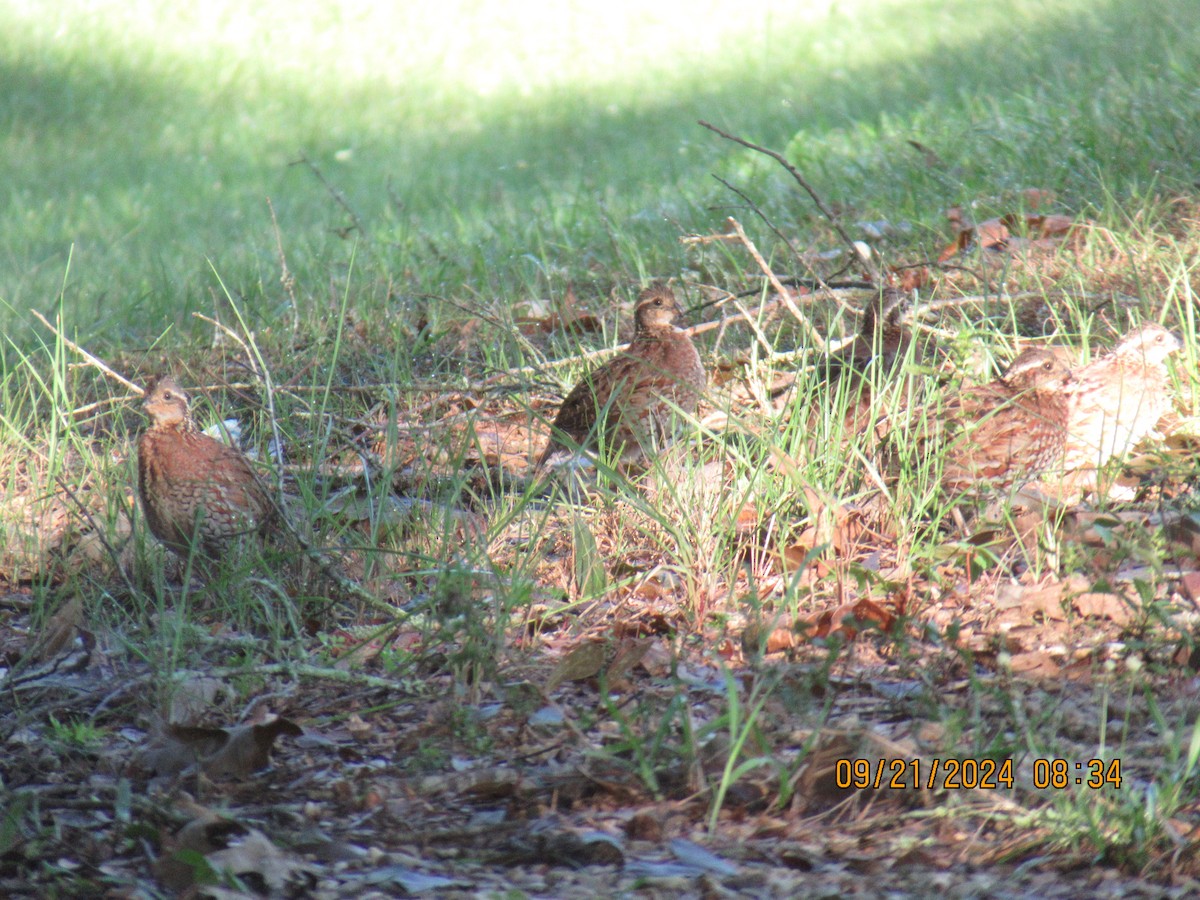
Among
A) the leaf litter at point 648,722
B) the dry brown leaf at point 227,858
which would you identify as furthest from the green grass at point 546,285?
the dry brown leaf at point 227,858

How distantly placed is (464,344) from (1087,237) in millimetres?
2649

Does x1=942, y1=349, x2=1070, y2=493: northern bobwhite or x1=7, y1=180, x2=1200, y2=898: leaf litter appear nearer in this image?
x1=7, y1=180, x2=1200, y2=898: leaf litter

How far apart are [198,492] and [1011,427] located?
2470 millimetres

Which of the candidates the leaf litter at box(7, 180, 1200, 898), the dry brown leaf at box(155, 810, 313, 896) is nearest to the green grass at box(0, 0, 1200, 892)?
the leaf litter at box(7, 180, 1200, 898)

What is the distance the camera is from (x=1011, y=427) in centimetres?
433

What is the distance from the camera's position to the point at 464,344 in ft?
19.4

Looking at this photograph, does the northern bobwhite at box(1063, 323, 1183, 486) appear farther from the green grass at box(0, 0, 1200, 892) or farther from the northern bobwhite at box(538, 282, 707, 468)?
the northern bobwhite at box(538, 282, 707, 468)

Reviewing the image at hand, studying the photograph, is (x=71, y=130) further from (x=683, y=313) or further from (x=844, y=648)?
(x=844, y=648)

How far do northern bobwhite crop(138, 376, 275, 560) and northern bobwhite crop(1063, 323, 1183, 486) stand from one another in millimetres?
2546

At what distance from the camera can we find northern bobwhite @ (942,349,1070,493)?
405 cm

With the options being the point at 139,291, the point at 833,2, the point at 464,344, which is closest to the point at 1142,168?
the point at 464,344

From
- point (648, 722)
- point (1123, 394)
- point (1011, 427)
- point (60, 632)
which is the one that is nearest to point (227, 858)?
point (648, 722)

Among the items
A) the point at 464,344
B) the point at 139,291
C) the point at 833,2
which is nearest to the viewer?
the point at 464,344

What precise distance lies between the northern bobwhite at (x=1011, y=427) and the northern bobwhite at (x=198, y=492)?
204 cm
